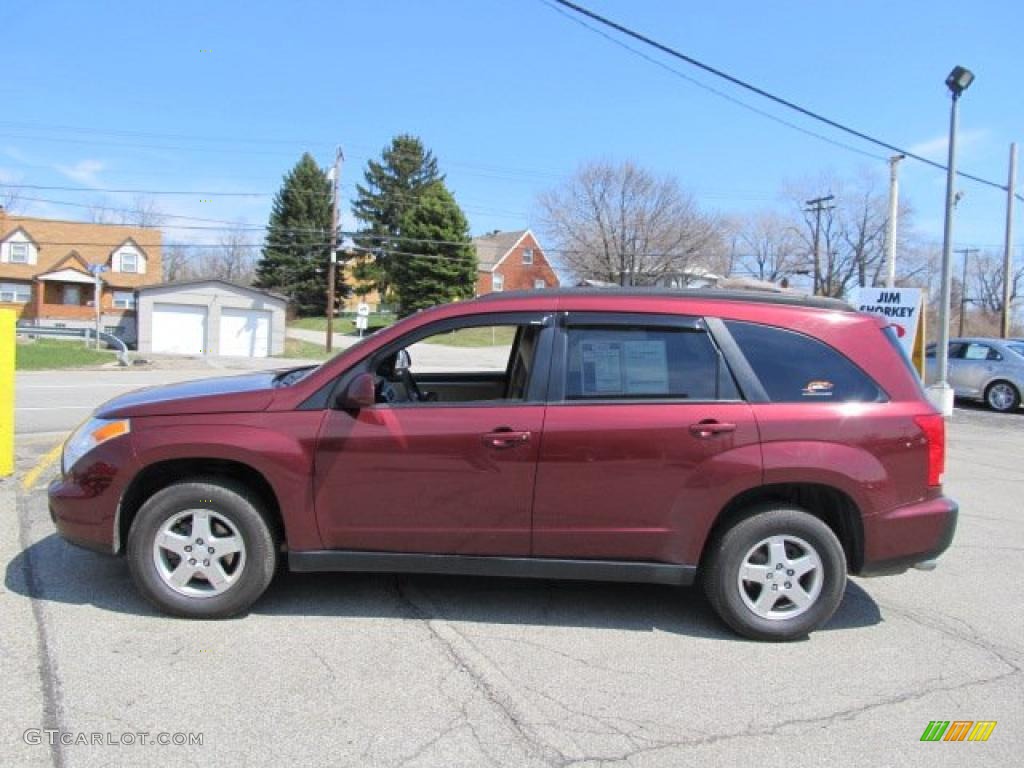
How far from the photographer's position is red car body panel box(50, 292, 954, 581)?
151 inches

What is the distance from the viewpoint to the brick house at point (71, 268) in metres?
48.1

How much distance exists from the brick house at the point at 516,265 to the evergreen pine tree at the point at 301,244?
1392 cm

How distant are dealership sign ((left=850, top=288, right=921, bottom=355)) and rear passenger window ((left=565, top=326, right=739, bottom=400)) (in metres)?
8.95

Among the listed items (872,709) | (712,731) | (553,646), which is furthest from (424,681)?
(872,709)

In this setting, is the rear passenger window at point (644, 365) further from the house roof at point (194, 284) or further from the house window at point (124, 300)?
the house window at point (124, 300)

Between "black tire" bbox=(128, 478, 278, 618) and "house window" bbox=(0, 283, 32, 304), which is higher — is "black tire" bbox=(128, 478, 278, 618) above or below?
below

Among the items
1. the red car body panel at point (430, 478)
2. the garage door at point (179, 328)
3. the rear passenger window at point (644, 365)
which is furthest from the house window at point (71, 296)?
the rear passenger window at point (644, 365)

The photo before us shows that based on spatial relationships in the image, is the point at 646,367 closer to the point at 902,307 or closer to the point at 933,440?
the point at 933,440

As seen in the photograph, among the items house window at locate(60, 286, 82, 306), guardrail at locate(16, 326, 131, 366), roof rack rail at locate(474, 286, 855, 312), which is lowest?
guardrail at locate(16, 326, 131, 366)

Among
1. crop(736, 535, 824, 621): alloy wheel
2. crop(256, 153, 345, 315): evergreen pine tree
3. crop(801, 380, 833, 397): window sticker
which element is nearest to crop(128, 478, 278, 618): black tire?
crop(736, 535, 824, 621): alloy wheel

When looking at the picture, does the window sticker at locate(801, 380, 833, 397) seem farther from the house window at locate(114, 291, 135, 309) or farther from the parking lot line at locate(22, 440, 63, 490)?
the house window at locate(114, 291, 135, 309)

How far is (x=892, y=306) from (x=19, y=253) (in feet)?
174

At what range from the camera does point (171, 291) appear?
3850cm

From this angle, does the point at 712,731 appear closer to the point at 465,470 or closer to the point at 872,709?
the point at 872,709
